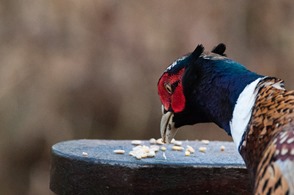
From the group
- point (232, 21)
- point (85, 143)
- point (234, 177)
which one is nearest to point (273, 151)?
point (234, 177)

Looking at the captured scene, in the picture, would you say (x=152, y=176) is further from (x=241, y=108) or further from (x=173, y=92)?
(x=241, y=108)

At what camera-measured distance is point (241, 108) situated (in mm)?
2221

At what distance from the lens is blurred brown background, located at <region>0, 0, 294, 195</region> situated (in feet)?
17.0

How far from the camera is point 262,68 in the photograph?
561 centimetres

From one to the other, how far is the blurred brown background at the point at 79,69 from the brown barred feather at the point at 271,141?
3.07 metres

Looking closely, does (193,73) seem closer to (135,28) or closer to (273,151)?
(273,151)

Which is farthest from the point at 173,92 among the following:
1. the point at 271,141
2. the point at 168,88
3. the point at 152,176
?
the point at 271,141

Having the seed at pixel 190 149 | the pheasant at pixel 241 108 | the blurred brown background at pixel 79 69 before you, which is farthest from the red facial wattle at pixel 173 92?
the blurred brown background at pixel 79 69

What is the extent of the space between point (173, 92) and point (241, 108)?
1.08 ft

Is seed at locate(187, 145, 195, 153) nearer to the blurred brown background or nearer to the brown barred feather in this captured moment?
the brown barred feather

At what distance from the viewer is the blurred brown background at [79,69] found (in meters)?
5.18

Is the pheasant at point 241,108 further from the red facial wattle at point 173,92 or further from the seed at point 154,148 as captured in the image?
the seed at point 154,148

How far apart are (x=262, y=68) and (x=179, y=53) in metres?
0.67

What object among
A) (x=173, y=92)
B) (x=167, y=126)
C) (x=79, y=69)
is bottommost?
(x=79, y=69)
